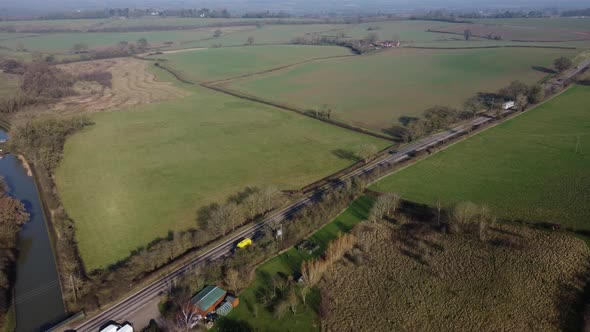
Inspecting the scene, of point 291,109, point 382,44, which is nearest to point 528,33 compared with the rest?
point 382,44

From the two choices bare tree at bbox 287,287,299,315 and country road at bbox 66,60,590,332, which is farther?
country road at bbox 66,60,590,332

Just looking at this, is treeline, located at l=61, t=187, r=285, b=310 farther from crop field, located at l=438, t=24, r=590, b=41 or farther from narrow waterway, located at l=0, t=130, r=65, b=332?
crop field, located at l=438, t=24, r=590, b=41

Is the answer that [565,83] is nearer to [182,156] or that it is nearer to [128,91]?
[182,156]

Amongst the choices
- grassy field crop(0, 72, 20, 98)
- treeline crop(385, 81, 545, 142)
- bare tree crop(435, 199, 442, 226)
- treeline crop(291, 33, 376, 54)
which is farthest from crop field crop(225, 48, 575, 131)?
grassy field crop(0, 72, 20, 98)

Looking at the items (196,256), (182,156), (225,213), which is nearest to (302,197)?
(225,213)

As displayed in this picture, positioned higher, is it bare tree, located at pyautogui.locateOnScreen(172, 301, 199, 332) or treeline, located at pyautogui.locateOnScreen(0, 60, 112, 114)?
treeline, located at pyautogui.locateOnScreen(0, 60, 112, 114)
